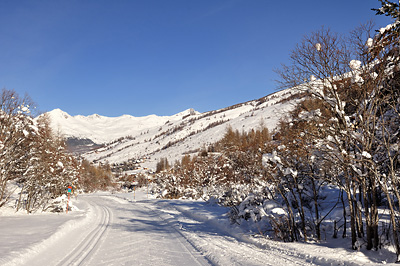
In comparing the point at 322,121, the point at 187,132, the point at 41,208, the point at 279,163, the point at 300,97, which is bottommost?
the point at 41,208

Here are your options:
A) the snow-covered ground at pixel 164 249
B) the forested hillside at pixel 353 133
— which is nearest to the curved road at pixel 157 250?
the snow-covered ground at pixel 164 249

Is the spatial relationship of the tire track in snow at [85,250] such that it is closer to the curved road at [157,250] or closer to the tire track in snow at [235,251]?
the curved road at [157,250]

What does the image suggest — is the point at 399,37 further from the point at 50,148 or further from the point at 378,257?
the point at 50,148

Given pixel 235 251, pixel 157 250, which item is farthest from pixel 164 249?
pixel 235 251

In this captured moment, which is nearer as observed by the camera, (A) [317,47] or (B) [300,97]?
(A) [317,47]

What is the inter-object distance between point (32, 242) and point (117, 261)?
3.52m

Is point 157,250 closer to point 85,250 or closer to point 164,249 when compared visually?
point 164,249

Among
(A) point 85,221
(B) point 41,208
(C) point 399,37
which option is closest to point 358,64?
(C) point 399,37

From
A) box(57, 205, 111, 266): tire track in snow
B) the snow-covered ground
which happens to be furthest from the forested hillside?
box(57, 205, 111, 266): tire track in snow

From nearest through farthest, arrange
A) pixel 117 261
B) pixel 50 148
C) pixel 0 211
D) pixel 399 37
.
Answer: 1. pixel 399 37
2. pixel 117 261
3. pixel 0 211
4. pixel 50 148

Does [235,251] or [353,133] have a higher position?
[353,133]

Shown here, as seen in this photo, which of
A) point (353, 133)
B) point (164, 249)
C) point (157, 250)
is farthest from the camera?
point (164, 249)

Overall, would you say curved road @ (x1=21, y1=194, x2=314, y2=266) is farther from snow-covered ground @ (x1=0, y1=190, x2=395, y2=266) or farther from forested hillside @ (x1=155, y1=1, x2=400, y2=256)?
forested hillside @ (x1=155, y1=1, x2=400, y2=256)

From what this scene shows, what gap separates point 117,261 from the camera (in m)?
7.02
